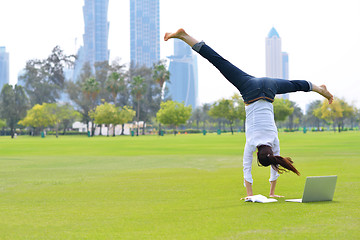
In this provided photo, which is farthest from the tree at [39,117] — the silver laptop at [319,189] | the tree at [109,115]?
the silver laptop at [319,189]

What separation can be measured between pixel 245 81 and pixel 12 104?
10706 centimetres

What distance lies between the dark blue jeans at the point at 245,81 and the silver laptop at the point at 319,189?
1673 millimetres

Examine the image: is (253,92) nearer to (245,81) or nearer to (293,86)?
(245,81)

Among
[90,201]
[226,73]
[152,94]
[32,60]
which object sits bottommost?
[90,201]

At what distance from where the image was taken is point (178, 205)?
7.62 meters

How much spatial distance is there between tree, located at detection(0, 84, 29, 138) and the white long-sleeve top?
103 meters

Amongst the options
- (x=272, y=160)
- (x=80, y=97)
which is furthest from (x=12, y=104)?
(x=272, y=160)

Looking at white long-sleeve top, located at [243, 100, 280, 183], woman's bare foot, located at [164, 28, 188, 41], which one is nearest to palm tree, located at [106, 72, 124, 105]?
woman's bare foot, located at [164, 28, 188, 41]

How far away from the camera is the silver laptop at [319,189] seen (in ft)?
24.5

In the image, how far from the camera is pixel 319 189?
25.0 ft

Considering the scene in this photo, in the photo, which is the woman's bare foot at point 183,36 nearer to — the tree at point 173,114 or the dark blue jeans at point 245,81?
the dark blue jeans at point 245,81

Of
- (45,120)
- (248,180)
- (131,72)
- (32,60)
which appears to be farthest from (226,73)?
(131,72)

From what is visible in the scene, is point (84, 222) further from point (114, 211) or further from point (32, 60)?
point (32, 60)

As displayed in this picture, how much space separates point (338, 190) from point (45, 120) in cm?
9583
